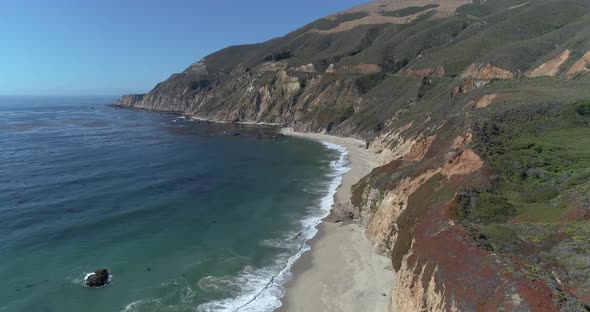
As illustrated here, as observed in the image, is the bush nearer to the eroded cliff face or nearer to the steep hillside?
the steep hillside

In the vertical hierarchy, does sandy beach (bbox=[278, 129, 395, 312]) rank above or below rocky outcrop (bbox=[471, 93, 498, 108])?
below

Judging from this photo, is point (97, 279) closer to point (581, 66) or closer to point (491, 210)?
point (491, 210)

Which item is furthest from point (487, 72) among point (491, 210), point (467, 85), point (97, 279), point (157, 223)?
point (97, 279)

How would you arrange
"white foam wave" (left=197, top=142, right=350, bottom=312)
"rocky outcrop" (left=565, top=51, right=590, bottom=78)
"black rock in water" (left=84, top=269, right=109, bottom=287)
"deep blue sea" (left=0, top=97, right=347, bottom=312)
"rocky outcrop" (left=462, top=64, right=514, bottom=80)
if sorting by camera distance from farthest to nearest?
"rocky outcrop" (left=462, top=64, right=514, bottom=80) < "rocky outcrop" (left=565, top=51, right=590, bottom=78) < "black rock in water" (left=84, top=269, right=109, bottom=287) < "deep blue sea" (left=0, top=97, right=347, bottom=312) < "white foam wave" (left=197, top=142, right=350, bottom=312)

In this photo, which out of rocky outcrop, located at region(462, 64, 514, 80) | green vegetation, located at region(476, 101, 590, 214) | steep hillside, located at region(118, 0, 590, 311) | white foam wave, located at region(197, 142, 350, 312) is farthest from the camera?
rocky outcrop, located at region(462, 64, 514, 80)

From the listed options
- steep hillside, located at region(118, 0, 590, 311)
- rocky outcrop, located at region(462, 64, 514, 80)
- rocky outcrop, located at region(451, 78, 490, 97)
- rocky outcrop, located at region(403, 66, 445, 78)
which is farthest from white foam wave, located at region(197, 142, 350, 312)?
rocky outcrop, located at region(403, 66, 445, 78)

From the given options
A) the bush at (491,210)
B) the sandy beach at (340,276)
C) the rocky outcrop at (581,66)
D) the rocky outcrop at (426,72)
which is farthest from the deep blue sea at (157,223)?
the rocky outcrop at (426,72)

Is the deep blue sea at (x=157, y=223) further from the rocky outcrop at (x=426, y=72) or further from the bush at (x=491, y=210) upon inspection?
the rocky outcrop at (x=426, y=72)
